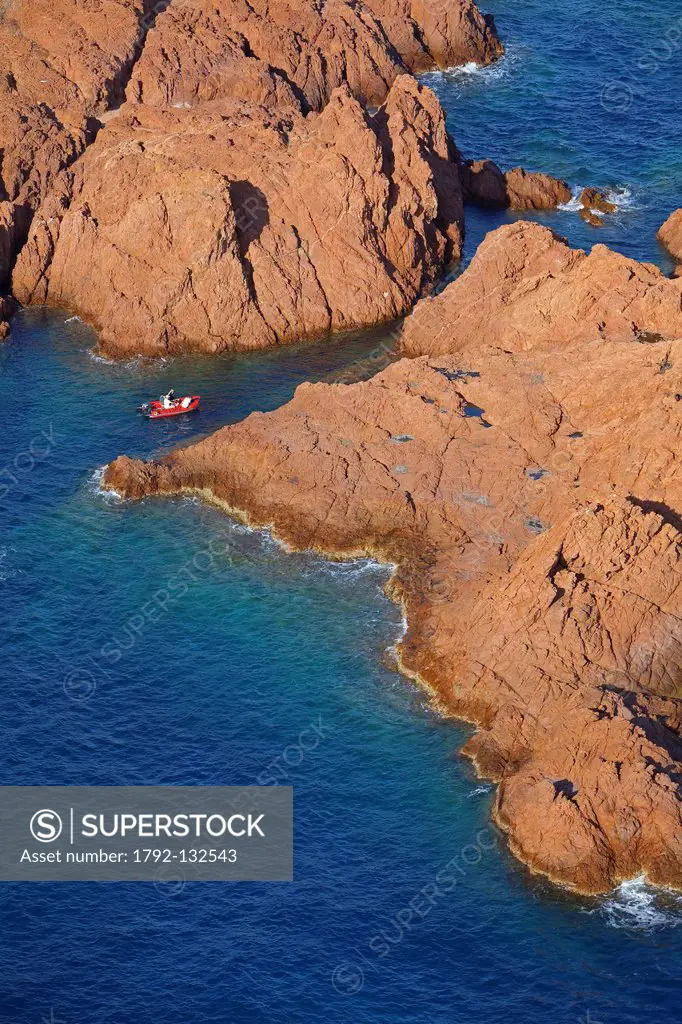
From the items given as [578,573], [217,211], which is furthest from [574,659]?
[217,211]

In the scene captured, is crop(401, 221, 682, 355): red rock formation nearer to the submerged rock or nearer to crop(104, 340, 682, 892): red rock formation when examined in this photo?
crop(104, 340, 682, 892): red rock formation

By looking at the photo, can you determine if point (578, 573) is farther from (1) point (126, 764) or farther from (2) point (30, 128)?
(2) point (30, 128)

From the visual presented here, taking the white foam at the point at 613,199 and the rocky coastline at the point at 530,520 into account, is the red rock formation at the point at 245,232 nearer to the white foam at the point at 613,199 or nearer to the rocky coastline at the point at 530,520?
the rocky coastline at the point at 530,520

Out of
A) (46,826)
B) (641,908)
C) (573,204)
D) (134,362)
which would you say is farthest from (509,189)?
(641,908)

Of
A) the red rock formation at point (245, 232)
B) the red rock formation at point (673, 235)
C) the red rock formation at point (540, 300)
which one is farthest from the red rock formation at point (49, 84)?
the red rock formation at point (673, 235)

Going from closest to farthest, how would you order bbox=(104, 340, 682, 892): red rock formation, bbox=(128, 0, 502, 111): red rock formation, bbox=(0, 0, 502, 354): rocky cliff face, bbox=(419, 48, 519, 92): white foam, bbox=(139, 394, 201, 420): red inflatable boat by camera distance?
bbox=(104, 340, 682, 892): red rock formation < bbox=(139, 394, 201, 420): red inflatable boat < bbox=(0, 0, 502, 354): rocky cliff face < bbox=(128, 0, 502, 111): red rock formation < bbox=(419, 48, 519, 92): white foam

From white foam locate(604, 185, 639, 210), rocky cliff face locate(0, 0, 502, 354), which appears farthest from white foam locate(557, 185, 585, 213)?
rocky cliff face locate(0, 0, 502, 354)
